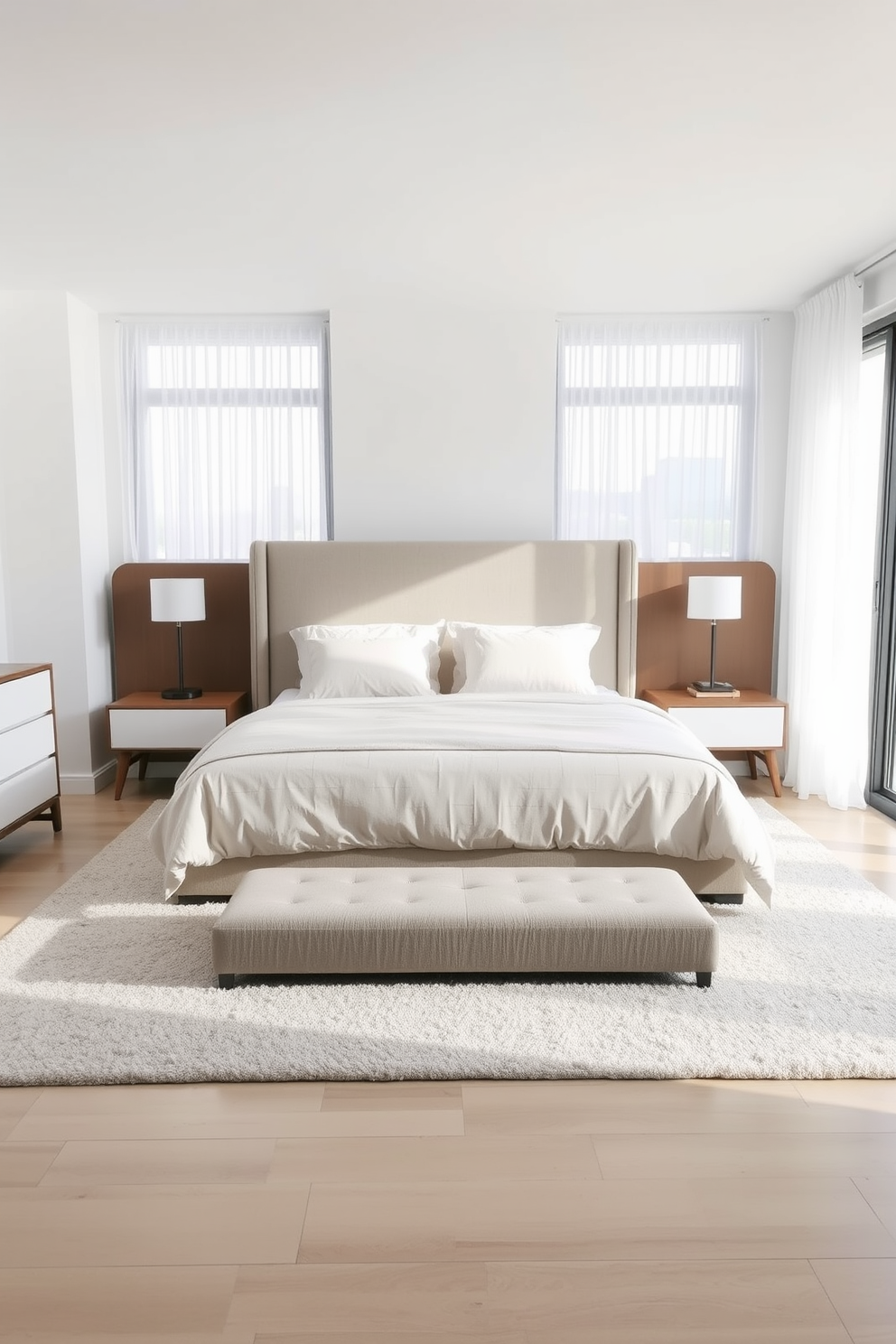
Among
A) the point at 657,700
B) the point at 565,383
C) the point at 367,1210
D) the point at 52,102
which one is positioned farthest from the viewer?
the point at 565,383

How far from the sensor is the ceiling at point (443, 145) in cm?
249

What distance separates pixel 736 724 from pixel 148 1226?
3.84 m

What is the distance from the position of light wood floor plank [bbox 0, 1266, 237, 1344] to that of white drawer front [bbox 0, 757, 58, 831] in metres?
2.52

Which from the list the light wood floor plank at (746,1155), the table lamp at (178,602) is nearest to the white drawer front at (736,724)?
the table lamp at (178,602)

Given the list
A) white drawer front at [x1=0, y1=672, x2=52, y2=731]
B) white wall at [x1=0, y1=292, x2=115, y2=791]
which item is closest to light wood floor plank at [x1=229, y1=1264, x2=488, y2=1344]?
white drawer front at [x1=0, y1=672, x2=52, y2=731]

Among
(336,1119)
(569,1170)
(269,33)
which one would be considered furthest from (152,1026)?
(269,33)

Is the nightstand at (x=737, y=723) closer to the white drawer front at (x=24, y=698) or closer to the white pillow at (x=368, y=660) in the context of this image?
the white pillow at (x=368, y=660)

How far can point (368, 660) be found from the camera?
4664 millimetres

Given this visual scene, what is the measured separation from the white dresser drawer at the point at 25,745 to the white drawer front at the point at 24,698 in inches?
1.3

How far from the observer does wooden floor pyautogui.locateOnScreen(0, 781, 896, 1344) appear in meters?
1.61

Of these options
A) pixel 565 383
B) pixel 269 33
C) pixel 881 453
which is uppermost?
pixel 269 33

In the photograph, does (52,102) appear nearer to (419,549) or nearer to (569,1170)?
(419,549)

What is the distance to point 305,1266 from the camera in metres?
1.72

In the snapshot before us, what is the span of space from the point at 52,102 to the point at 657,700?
11.9 feet
